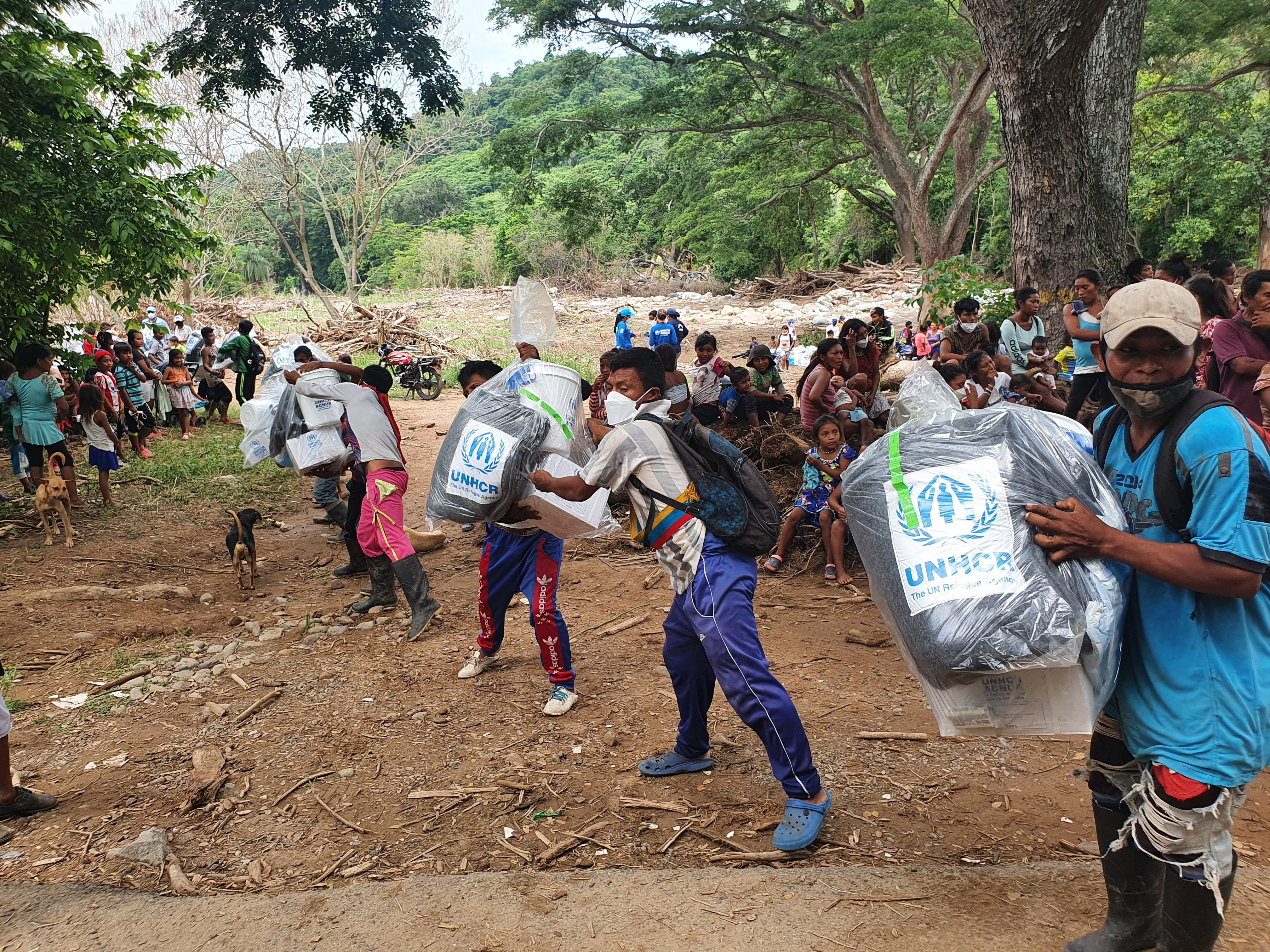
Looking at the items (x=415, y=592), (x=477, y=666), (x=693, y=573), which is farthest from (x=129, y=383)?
(x=693, y=573)

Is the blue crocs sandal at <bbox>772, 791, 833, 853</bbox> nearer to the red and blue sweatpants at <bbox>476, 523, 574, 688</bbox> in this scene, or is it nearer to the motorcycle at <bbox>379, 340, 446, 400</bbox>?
the red and blue sweatpants at <bbox>476, 523, 574, 688</bbox>

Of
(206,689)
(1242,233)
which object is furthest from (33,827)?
(1242,233)

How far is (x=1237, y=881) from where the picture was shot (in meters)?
2.49

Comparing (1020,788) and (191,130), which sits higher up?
(191,130)

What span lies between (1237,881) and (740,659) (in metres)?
1.56

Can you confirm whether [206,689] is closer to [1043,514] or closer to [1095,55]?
[1043,514]

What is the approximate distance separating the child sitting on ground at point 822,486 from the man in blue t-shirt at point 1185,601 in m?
3.89

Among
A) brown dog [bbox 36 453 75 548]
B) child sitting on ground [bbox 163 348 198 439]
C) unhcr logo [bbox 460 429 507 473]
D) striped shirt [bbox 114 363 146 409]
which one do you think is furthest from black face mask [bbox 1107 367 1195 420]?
child sitting on ground [bbox 163 348 198 439]

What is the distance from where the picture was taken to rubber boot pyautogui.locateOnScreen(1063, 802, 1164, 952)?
2.13 meters

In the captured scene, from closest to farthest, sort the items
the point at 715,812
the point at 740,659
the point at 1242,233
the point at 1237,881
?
the point at 1237,881 → the point at 740,659 → the point at 715,812 → the point at 1242,233

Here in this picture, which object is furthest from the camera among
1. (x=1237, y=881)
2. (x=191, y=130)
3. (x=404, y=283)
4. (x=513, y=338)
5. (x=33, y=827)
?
(x=404, y=283)

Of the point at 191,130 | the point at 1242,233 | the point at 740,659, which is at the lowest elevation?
the point at 740,659

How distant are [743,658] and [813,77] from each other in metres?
16.9

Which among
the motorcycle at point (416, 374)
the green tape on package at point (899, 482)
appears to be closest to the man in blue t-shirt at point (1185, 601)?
the green tape on package at point (899, 482)
